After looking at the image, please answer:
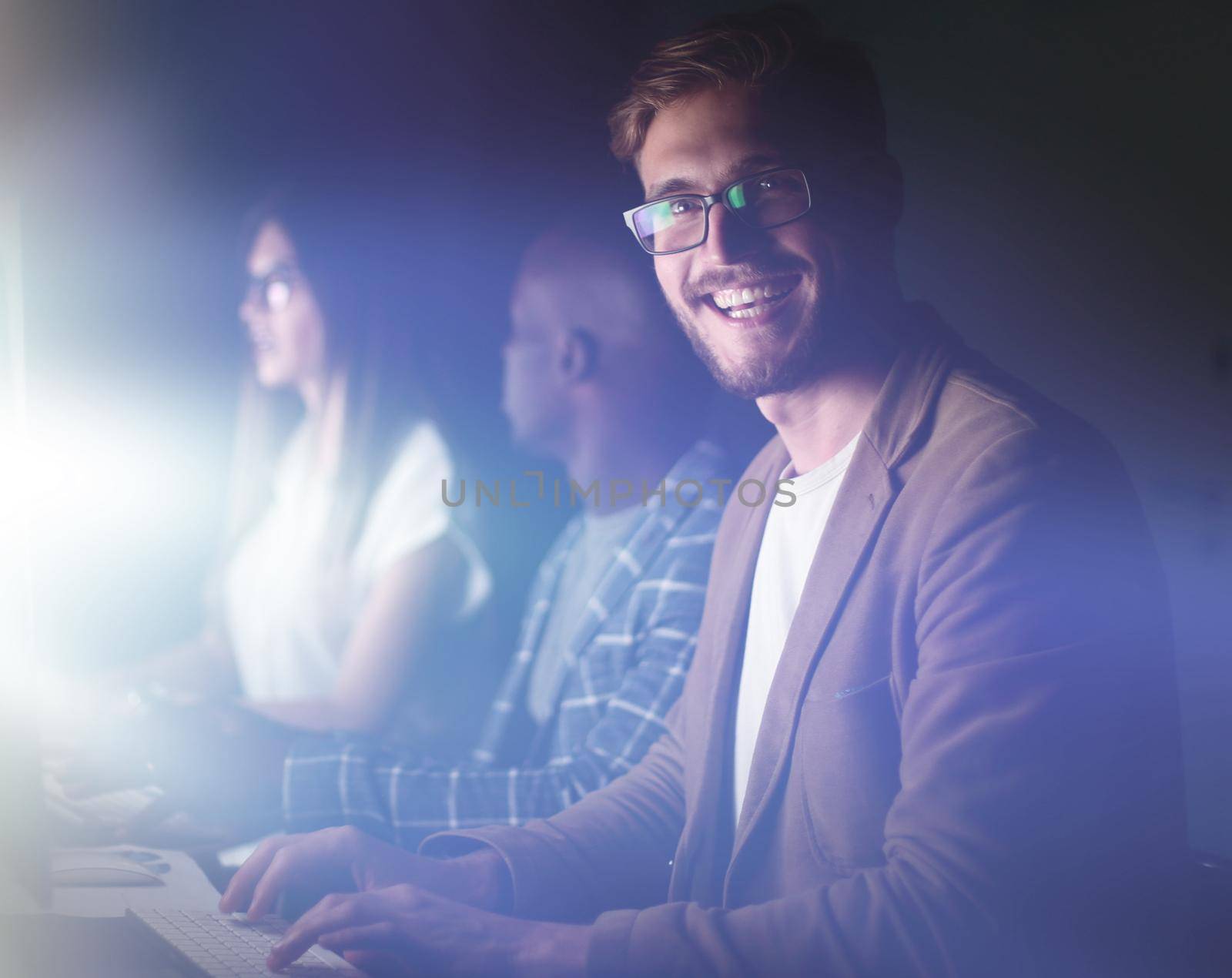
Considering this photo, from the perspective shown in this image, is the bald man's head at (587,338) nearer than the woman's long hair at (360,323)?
Yes

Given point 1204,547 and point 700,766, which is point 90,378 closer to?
point 700,766

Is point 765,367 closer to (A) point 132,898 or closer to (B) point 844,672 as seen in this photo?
(B) point 844,672

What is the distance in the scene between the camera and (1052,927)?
1452 mm

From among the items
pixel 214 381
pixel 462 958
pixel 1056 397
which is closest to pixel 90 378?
pixel 214 381

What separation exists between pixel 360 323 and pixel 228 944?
1061mm

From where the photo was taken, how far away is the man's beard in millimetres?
1678

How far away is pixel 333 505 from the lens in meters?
2.03

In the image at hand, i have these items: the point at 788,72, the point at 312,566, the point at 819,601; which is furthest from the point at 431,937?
the point at 788,72

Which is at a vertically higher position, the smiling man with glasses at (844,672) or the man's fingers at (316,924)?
the smiling man with glasses at (844,672)

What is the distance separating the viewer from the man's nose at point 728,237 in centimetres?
168

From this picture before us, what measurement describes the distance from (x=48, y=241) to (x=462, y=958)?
1.47 m

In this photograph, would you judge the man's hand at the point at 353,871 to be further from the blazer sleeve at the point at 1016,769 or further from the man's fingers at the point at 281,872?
the blazer sleeve at the point at 1016,769

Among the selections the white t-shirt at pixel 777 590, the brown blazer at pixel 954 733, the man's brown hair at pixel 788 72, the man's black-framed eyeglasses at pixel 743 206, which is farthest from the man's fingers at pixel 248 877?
the man's brown hair at pixel 788 72

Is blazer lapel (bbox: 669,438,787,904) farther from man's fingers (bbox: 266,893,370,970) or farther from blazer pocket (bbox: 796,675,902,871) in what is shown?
man's fingers (bbox: 266,893,370,970)
